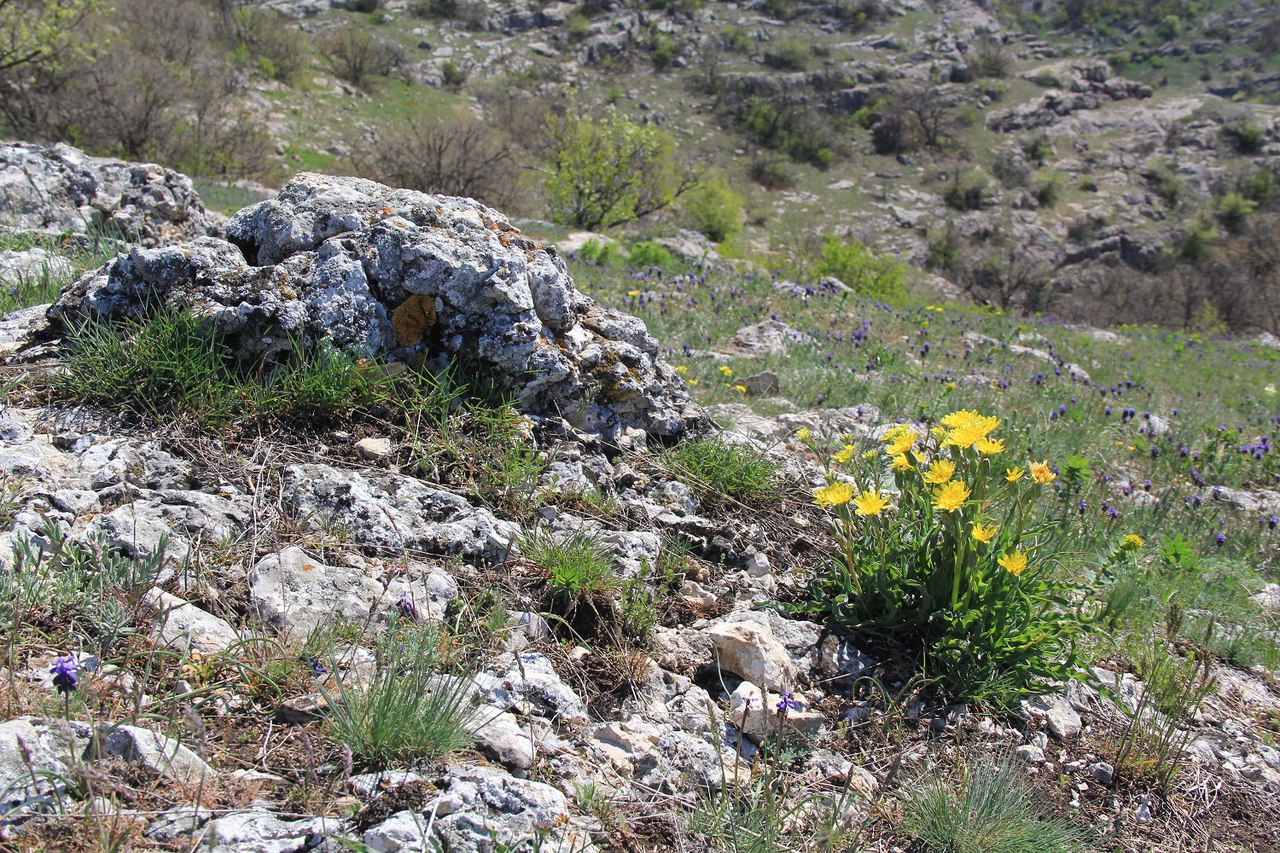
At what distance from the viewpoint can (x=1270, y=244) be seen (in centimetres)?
3222

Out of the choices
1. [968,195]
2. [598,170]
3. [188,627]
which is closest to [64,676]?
[188,627]

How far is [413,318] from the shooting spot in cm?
314

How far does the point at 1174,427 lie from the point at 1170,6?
83495 millimetres

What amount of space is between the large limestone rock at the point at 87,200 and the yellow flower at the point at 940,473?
5.51m

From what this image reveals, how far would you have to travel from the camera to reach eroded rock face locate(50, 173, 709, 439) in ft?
9.52

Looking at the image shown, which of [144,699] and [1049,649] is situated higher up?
[144,699]

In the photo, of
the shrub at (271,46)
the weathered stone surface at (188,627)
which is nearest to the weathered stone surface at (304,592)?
the weathered stone surface at (188,627)

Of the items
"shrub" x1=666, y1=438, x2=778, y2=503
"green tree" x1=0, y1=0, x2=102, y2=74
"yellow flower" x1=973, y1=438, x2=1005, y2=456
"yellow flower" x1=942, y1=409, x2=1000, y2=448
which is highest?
"green tree" x1=0, y1=0, x2=102, y2=74

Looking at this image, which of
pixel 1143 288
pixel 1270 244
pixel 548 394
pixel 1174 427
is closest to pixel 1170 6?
pixel 1270 244

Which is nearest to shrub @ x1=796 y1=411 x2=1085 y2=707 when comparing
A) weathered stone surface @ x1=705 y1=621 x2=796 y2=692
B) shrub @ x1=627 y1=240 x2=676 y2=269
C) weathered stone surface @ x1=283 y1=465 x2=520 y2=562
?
weathered stone surface @ x1=705 y1=621 x2=796 y2=692

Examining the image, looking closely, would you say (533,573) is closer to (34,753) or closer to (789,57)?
(34,753)

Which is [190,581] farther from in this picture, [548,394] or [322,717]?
[548,394]

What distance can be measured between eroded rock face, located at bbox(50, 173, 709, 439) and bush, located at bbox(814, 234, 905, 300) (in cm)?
1510

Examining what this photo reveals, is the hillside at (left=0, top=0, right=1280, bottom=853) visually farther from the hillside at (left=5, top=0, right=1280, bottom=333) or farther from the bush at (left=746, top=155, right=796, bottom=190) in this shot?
the bush at (left=746, top=155, right=796, bottom=190)
